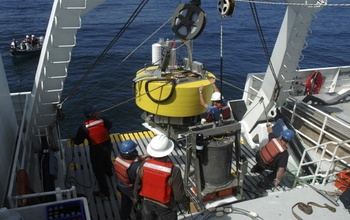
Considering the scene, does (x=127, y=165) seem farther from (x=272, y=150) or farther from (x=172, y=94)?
(x=272, y=150)

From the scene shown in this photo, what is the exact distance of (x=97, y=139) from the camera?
20.1 feet

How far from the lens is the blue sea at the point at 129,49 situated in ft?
53.5

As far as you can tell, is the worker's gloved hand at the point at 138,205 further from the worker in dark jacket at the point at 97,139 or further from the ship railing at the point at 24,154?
the worker in dark jacket at the point at 97,139

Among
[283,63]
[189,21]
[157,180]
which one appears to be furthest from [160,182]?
[283,63]

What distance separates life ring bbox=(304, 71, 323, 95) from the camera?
10234 millimetres

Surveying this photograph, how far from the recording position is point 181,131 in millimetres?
7305

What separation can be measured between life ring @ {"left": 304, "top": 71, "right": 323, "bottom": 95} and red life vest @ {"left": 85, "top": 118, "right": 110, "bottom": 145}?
7238 millimetres

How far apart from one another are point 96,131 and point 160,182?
2.32 metres

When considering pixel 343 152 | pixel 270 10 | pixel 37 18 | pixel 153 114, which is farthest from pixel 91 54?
pixel 270 10

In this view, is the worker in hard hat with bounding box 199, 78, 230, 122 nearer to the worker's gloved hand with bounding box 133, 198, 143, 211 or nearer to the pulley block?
the pulley block

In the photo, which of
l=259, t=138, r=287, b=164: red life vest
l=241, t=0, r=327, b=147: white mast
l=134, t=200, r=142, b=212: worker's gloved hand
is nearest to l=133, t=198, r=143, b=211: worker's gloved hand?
l=134, t=200, r=142, b=212: worker's gloved hand

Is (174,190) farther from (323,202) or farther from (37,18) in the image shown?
(37,18)

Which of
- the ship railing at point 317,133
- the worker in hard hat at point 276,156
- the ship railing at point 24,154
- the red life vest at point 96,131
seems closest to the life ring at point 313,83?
the ship railing at point 317,133

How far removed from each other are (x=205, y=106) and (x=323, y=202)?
3.00m
